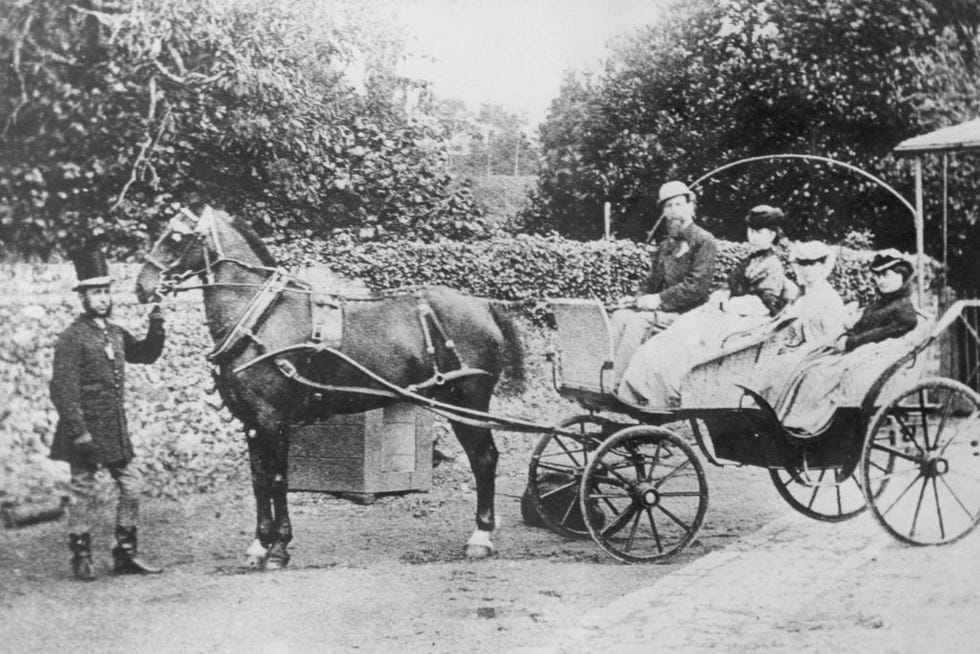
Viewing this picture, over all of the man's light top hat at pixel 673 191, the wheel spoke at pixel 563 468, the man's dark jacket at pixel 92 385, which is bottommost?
the wheel spoke at pixel 563 468

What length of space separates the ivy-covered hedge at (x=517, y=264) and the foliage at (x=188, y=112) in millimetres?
519

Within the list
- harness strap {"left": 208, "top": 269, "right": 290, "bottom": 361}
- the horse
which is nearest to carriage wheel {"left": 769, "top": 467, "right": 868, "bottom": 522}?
the horse

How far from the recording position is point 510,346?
576 centimetres

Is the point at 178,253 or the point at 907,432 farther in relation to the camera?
the point at 907,432

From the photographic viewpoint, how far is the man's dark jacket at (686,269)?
5.42 m

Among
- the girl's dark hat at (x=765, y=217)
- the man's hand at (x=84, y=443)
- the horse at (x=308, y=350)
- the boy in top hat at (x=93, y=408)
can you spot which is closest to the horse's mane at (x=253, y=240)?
the horse at (x=308, y=350)

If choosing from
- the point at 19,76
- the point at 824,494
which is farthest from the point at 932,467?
the point at 19,76

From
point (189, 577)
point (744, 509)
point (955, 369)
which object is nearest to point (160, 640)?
point (189, 577)

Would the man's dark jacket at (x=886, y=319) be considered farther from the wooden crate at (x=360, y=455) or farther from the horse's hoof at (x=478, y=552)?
the wooden crate at (x=360, y=455)

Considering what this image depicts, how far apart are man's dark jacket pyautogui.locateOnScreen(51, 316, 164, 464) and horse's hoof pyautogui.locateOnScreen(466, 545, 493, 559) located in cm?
185

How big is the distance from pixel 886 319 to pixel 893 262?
1.11 ft

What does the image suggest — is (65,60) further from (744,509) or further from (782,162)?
(744,509)

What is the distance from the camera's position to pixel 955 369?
811 centimetres

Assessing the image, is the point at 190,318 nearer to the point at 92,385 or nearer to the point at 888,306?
the point at 92,385
